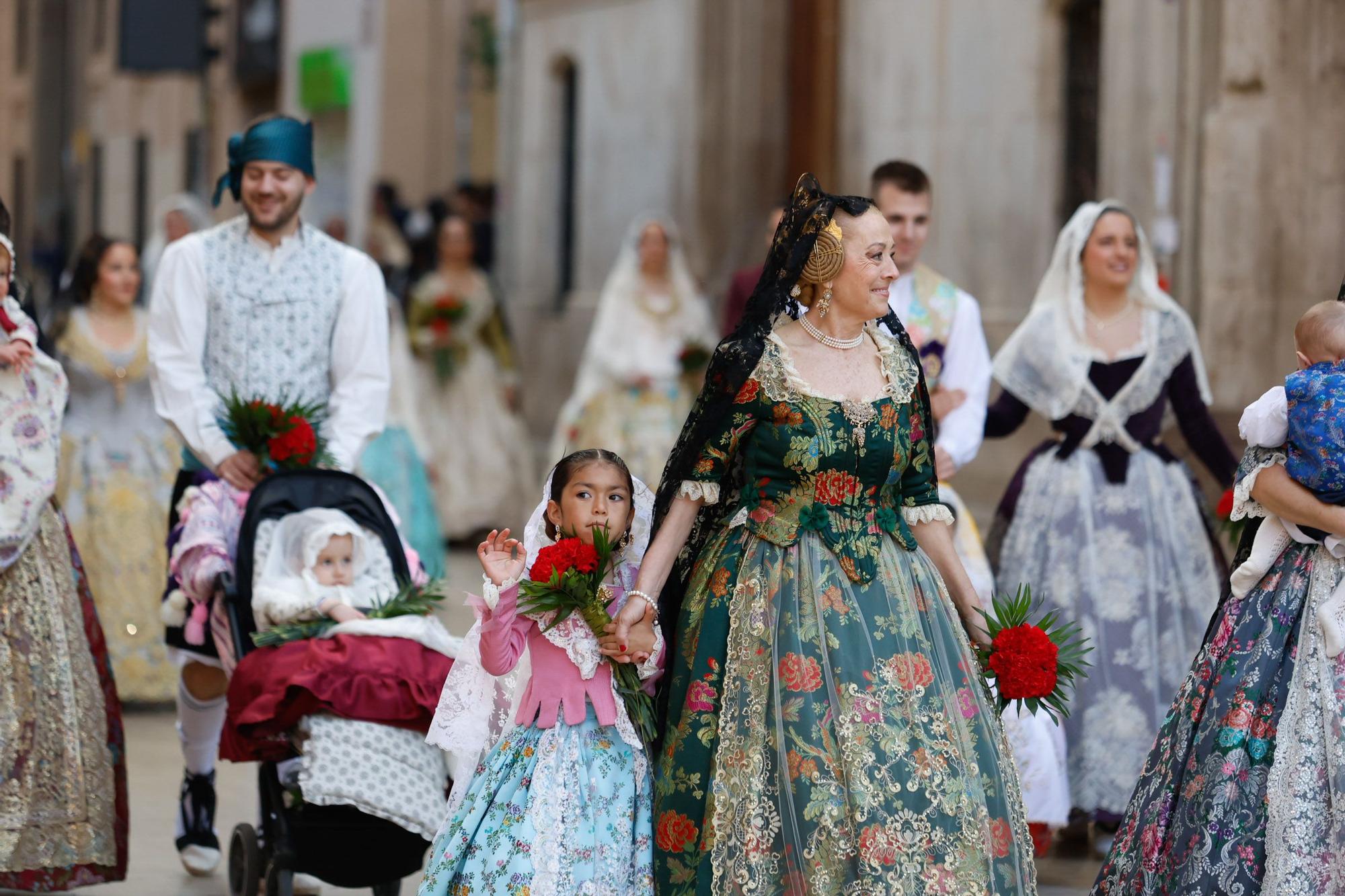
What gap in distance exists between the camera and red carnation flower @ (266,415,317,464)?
21.4ft

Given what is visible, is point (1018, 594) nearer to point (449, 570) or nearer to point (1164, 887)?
point (1164, 887)

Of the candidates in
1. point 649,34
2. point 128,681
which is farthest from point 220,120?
point 128,681

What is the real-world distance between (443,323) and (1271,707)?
33.5 feet

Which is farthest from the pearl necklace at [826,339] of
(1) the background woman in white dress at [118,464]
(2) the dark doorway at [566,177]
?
(2) the dark doorway at [566,177]

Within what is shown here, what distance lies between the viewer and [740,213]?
16672mm

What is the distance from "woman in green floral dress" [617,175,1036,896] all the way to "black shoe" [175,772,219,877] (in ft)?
7.86


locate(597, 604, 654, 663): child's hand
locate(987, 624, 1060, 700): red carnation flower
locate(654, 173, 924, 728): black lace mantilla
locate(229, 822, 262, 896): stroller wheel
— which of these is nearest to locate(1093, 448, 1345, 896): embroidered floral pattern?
locate(987, 624, 1060, 700): red carnation flower

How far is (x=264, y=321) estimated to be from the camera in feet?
22.7

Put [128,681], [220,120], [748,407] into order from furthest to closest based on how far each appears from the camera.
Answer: [220,120] → [128,681] → [748,407]

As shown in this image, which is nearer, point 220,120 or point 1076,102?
point 1076,102

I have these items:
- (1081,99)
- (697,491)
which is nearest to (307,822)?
(697,491)

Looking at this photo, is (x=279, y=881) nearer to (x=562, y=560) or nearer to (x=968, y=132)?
(x=562, y=560)

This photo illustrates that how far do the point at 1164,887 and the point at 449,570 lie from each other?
8912 millimetres

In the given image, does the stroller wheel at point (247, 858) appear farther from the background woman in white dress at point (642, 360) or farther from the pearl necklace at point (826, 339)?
the background woman in white dress at point (642, 360)
